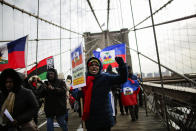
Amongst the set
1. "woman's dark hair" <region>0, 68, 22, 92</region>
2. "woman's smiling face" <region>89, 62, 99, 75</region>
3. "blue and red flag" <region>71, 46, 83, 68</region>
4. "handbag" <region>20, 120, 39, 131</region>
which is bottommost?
"handbag" <region>20, 120, 39, 131</region>

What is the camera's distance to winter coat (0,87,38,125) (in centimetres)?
137

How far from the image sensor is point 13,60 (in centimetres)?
279

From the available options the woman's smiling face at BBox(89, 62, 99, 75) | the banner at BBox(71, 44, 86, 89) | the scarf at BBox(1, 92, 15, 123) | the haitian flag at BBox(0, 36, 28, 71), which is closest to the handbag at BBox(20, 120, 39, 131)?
the scarf at BBox(1, 92, 15, 123)

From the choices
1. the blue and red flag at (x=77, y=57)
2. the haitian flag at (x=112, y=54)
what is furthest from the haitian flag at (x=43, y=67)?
the blue and red flag at (x=77, y=57)

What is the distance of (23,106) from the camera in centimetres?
141

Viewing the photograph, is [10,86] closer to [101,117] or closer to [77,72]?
[77,72]

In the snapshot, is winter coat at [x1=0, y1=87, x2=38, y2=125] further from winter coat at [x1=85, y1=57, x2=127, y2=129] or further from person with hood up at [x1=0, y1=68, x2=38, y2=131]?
winter coat at [x1=85, y1=57, x2=127, y2=129]

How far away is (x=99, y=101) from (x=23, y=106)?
0.83 metres

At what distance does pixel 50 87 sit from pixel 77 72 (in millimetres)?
530

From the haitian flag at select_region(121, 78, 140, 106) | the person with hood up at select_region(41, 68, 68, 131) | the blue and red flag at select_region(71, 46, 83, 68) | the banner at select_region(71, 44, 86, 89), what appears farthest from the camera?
the haitian flag at select_region(121, 78, 140, 106)

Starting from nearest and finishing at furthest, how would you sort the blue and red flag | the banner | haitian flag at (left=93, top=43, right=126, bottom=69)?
the banner, the blue and red flag, haitian flag at (left=93, top=43, right=126, bottom=69)

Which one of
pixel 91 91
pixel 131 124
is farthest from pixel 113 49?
pixel 91 91

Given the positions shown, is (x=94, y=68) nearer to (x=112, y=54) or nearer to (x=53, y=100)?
(x=53, y=100)

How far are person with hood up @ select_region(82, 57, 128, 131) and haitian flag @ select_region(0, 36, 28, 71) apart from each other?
6.73ft
